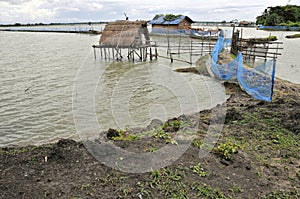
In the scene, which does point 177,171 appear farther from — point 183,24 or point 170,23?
point 183,24

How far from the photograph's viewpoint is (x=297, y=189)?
4.27 m

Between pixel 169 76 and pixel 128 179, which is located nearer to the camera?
pixel 128 179

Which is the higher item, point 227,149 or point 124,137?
point 227,149

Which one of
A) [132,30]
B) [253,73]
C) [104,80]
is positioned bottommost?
[104,80]

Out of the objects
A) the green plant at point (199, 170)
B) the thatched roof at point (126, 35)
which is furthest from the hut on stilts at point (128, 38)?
the green plant at point (199, 170)

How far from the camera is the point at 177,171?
4625mm

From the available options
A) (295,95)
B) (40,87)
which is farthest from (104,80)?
(295,95)

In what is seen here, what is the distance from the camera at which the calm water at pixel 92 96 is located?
8.89 m

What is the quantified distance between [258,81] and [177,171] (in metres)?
7.25

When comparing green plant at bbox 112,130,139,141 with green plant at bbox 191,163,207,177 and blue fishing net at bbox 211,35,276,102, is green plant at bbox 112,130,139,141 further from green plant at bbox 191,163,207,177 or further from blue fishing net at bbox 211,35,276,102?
blue fishing net at bbox 211,35,276,102

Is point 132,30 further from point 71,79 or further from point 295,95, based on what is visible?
point 295,95

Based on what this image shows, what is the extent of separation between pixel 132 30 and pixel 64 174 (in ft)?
64.6

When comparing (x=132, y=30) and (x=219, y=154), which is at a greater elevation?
(x=132, y=30)

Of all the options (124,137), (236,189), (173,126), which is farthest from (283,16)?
(236,189)
